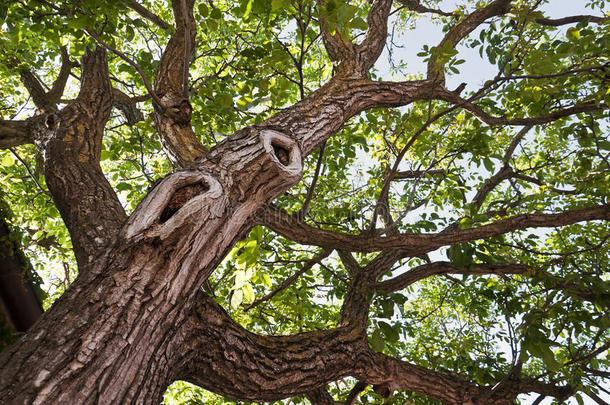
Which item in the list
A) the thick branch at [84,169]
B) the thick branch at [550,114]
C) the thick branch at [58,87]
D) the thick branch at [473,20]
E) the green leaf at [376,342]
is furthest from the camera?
the thick branch at [473,20]

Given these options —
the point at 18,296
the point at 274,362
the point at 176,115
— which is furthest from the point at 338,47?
the point at 18,296

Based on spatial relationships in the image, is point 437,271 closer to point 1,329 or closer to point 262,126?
point 262,126

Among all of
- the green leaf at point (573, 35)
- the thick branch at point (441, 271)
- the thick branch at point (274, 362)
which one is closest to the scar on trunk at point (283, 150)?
the thick branch at point (274, 362)

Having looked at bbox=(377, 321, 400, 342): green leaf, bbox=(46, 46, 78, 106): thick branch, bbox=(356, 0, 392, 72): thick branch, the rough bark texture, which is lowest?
the rough bark texture

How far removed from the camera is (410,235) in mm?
2912

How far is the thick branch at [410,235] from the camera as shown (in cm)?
274

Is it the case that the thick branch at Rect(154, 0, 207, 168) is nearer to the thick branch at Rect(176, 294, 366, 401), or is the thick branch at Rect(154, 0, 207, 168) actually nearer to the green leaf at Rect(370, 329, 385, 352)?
the thick branch at Rect(176, 294, 366, 401)

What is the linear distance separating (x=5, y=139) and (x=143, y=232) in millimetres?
2347

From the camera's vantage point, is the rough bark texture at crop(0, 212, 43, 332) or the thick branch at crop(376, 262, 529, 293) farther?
the thick branch at crop(376, 262, 529, 293)

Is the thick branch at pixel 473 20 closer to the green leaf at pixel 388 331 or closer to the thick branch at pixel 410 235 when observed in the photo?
the thick branch at pixel 410 235

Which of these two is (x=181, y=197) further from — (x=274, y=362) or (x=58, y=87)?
(x=58, y=87)

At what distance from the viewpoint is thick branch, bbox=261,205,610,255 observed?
108 inches

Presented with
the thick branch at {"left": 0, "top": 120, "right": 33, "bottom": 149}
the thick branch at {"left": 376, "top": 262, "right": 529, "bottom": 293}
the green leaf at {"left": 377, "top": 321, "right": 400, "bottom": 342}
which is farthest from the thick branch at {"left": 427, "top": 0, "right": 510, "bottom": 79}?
the thick branch at {"left": 0, "top": 120, "right": 33, "bottom": 149}

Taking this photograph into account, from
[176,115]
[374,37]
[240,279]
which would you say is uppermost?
[374,37]
